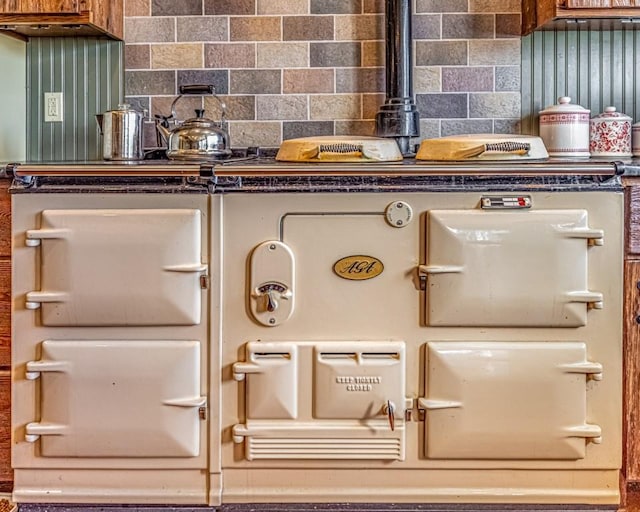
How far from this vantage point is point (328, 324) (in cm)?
181

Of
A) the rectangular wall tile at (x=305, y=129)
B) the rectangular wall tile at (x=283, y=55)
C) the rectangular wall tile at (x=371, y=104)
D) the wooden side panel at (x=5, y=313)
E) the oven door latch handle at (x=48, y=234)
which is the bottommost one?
the wooden side panel at (x=5, y=313)

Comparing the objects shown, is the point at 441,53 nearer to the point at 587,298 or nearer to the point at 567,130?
the point at 567,130

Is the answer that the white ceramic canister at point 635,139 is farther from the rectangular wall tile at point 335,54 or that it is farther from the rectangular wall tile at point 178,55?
the rectangular wall tile at point 178,55

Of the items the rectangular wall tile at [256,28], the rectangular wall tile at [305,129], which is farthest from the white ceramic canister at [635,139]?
the rectangular wall tile at [256,28]

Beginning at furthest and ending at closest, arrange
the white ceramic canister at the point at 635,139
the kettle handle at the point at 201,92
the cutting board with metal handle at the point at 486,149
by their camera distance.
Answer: the white ceramic canister at the point at 635,139, the kettle handle at the point at 201,92, the cutting board with metal handle at the point at 486,149

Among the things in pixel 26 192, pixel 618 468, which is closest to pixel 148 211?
pixel 26 192

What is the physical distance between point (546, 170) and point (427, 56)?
0.92 metres

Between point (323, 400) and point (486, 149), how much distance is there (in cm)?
82

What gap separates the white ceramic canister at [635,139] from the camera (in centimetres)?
245

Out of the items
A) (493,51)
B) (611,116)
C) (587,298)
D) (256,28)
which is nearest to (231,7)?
(256,28)

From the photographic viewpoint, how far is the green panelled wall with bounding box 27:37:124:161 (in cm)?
253

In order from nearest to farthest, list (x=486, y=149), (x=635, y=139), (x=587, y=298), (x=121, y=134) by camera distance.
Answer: (x=587, y=298) → (x=486, y=149) → (x=121, y=134) → (x=635, y=139)

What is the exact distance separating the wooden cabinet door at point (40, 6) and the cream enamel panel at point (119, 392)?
1.08m

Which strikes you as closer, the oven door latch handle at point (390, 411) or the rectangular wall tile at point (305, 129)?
the oven door latch handle at point (390, 411)
